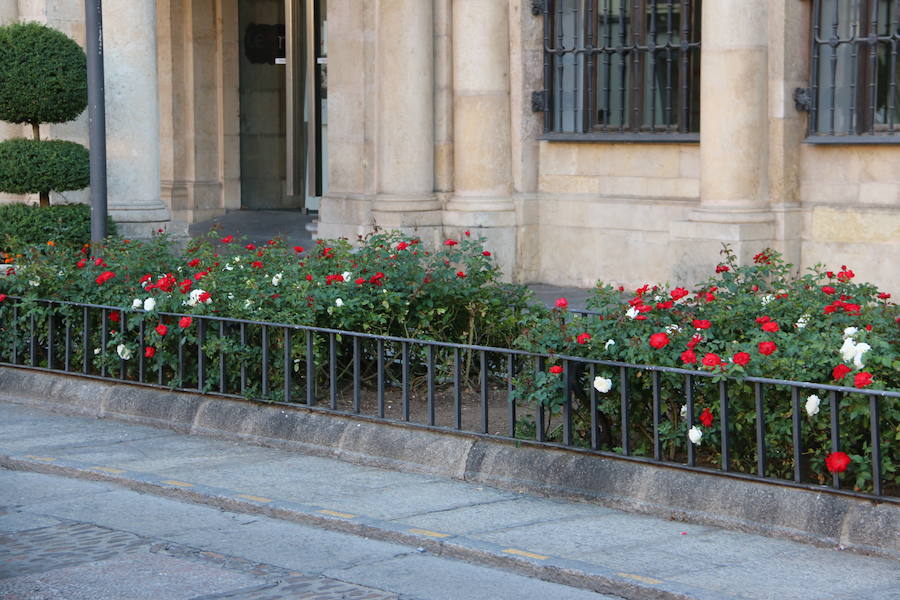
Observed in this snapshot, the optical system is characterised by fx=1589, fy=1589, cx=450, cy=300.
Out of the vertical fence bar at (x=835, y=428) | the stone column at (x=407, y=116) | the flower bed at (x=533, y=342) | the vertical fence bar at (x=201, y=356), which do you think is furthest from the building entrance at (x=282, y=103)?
the vertical fence bar at (x=835, y=428)

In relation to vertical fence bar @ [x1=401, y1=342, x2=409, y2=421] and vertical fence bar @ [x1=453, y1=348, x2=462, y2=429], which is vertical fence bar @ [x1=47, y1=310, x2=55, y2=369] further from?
vertical fence bar @ [x1=453, y1=348, x2=462, y2=429]

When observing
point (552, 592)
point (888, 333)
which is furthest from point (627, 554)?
point (888, 333)

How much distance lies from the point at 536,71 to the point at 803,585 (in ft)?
36.9

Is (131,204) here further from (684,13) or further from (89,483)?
(89,483)

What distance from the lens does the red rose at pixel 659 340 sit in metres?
7.50

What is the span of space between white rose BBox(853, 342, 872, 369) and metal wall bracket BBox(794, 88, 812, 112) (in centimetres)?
771

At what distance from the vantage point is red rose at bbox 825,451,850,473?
6.63 m

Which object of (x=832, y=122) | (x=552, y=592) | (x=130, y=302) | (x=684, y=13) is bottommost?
(x=552, y=592)

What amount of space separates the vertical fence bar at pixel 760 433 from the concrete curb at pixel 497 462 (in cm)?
8

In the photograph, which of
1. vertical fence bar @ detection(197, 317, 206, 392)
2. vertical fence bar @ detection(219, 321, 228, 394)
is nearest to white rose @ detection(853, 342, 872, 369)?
vertical fence bar @ detection(219, 321, 228, 394)

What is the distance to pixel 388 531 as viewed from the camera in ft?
23.2

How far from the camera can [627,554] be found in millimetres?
6574

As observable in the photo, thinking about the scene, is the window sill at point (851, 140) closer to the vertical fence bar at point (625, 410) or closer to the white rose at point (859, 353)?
the vertical fence bar at point (625, 410)

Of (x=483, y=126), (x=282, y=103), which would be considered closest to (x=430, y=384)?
(x=483, y=126)
